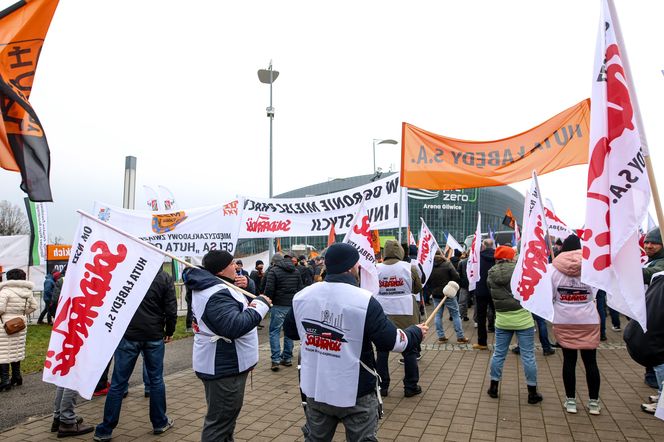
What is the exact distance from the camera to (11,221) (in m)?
50.3

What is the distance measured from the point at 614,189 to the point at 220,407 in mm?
3311

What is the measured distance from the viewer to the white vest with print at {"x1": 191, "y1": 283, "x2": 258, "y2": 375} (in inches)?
147

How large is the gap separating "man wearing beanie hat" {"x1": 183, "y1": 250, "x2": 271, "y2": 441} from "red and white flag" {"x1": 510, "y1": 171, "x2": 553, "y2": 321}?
9.99 ft

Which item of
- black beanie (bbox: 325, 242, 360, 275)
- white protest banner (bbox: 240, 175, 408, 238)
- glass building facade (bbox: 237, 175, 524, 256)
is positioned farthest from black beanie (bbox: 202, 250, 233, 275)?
glass building facade (bbox: 237, 175, 524, 256)

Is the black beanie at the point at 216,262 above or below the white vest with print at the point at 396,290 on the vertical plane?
above

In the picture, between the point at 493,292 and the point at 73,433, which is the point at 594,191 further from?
the point at 73,433

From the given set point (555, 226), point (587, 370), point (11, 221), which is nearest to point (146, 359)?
point (587, 370)

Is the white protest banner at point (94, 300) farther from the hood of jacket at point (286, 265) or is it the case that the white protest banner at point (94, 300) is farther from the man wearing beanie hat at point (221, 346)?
the hood of jacket at point (286, 265)

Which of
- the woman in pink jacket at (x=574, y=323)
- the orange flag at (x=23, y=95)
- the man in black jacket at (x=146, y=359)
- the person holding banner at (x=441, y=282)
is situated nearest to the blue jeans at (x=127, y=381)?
the man in black jacket at (x=146, y=359)

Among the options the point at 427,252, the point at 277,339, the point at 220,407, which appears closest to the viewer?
the point at 220,407

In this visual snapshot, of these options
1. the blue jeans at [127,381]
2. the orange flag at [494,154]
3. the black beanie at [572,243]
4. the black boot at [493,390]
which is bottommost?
the black boot at [493,390]

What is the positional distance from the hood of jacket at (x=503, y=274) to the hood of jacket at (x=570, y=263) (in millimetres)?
1008

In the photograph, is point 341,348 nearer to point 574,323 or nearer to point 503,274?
point 574,323

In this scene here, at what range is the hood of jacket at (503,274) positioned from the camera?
249 inches
